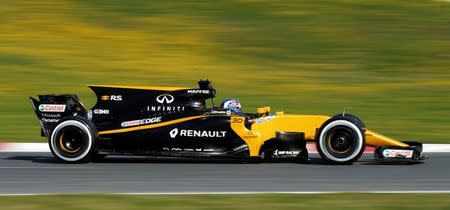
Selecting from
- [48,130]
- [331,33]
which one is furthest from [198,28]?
[48,130]

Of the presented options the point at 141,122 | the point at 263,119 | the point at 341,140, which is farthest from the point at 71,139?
the point at 341,140

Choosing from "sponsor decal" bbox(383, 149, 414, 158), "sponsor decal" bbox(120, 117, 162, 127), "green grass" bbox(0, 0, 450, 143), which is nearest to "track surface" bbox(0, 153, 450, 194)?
"sponsor decal" bbox(383, 149, 414, 158)

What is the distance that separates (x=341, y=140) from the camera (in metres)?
10.8

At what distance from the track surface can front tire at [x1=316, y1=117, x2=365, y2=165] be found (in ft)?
0.43

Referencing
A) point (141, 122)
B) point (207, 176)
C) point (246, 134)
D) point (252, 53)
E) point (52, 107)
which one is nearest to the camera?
point (207, 176)

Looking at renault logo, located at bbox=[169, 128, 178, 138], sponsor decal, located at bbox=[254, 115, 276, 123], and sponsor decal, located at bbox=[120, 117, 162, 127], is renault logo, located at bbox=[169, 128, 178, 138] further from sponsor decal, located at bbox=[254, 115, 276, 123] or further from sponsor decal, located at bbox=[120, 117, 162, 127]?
sponsor decal, located at bbox=[254, 115, 276, 123]

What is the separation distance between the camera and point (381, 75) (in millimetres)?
21109

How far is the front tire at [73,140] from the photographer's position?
11008 mm

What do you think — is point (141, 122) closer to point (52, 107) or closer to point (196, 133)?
point (196, 133)

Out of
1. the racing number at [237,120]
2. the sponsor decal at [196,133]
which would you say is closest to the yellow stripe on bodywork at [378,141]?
the racing number at [237,120]

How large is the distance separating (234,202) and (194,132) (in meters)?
2.95

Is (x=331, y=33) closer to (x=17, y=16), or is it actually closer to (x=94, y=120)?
(x=17, y=16)

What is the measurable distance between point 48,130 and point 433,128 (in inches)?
264

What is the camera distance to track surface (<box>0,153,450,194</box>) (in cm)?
909
